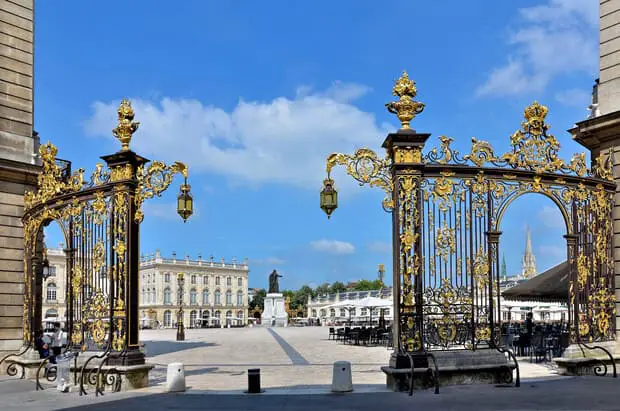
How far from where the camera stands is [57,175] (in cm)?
1686

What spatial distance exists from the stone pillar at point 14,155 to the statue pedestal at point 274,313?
5626 cm

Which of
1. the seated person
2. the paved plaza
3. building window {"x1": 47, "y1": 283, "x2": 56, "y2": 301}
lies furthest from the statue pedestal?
the seated person

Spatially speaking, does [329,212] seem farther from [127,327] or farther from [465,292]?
[127,327]

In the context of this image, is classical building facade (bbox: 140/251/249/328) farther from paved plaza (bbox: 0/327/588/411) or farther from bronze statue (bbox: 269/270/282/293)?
paved plaza (bbox: 0/327/588/411)

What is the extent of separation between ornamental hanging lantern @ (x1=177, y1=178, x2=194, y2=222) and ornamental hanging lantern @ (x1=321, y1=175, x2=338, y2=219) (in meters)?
3.14

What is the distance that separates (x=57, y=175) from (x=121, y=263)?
3693 mm

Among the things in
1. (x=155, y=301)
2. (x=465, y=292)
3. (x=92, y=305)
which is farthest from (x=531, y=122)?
(x=155, y=301)

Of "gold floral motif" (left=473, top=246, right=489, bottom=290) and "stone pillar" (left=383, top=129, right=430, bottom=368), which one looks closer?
"stone pillar" (left=383, top=129, right=430, bottom=368)

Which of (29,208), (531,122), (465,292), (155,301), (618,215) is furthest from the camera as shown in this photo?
(155,301)

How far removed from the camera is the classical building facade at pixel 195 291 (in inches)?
4279

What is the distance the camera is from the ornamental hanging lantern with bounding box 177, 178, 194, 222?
50.7ft

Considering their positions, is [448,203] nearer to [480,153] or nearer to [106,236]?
[480,153]

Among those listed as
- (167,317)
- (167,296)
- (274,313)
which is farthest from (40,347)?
(167,317)

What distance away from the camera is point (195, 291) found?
4530 inches
